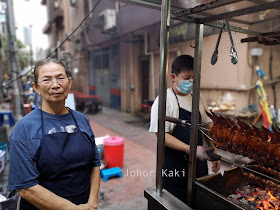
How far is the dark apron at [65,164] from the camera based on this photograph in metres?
1.60

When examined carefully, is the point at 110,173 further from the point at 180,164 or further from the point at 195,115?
the point at 195,115

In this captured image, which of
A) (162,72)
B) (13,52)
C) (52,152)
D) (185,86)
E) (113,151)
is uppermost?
(13,52)

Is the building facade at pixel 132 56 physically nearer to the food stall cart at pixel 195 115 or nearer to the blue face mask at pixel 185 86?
the food stall cart at pixel 195 115

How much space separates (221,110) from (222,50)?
148 inches

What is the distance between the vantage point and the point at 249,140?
1.75 meters

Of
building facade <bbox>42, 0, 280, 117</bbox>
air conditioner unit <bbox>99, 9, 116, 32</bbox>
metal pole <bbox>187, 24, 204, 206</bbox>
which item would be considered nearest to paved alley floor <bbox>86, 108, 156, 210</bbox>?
metal pole <bbox>187, 24, 204, 206</bbox>

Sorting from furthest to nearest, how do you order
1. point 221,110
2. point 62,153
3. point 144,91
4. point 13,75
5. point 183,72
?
point 144,91
point 13,75
point 221,110
point 183,72
point 62,153

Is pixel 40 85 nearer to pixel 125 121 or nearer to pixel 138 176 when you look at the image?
pixel 138 176

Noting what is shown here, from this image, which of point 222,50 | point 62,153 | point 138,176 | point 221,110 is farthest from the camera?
point 221,110

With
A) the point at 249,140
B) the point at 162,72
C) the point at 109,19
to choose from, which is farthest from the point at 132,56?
the point at 249,140

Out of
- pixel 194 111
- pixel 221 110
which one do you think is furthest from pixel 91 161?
pixel 221 110

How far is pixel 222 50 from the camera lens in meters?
1.91

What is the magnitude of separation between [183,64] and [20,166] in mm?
1752

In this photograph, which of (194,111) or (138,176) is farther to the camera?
(138,176)
